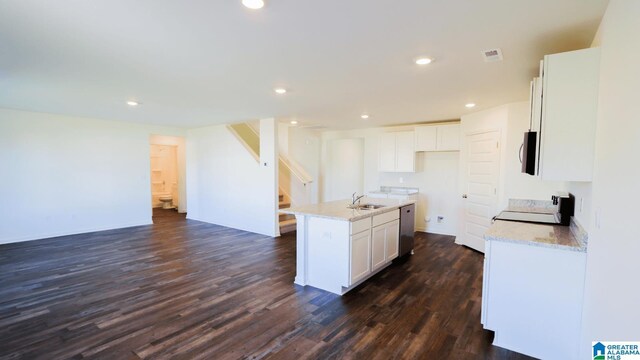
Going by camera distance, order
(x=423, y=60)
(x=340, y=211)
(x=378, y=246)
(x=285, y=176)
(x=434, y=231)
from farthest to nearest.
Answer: (x=285, y=176)
(x=434, y=231)
(x=378, y=246)
(x=340, y=211)
(x=423, y=60)

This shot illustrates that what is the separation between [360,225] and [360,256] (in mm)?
368

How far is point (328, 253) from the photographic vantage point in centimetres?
336

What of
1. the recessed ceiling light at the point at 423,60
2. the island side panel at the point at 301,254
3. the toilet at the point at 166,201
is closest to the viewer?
the recessed ceiling light at the point at 423,60

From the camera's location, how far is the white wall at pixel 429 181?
612cm

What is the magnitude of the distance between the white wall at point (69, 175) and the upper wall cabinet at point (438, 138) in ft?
20.5

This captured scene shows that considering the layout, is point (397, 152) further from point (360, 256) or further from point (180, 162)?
point (180, 162)

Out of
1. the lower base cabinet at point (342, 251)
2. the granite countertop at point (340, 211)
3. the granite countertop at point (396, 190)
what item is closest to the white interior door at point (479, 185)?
the granite countertop at point (396, 190)

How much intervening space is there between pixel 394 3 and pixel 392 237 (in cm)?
308

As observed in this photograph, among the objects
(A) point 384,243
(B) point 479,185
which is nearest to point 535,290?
(A) point 384,243

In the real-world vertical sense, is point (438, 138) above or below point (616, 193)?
above

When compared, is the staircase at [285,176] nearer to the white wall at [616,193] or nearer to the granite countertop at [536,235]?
the granite countertop at [536,235]

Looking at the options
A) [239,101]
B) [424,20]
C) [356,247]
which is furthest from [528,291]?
[239,101]

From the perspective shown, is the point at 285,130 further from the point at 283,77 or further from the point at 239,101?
the point at 283,77

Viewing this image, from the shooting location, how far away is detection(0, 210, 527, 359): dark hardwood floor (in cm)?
228
